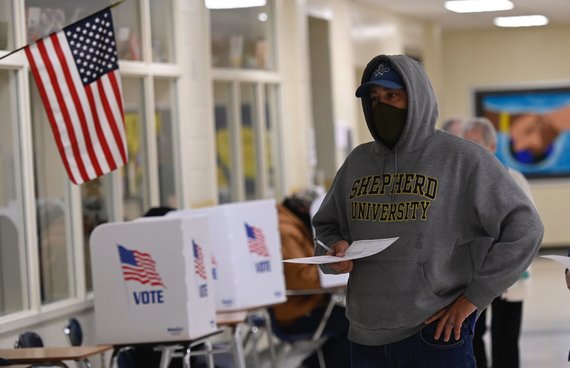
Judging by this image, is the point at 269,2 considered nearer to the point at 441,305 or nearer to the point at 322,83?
the point at 322,83

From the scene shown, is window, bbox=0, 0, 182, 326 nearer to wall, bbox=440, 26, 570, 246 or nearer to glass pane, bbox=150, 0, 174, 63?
glass pane, bbox=150, 0, 174, 63

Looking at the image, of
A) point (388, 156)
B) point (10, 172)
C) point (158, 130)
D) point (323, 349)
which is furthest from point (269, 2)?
point (388, 156)

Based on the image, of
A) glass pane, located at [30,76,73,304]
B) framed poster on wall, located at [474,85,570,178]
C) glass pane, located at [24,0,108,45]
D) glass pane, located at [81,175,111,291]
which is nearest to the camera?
glass pane, located at [24,0,108,45]

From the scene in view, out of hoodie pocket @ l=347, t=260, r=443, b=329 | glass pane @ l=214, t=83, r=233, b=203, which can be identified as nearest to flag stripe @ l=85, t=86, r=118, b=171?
hoodie pocket @ l=347, t=260, r=443, b=329

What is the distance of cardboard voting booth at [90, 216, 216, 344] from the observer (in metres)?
5.27

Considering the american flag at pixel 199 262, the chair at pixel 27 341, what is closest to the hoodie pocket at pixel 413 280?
the american flag at pixel 199 262

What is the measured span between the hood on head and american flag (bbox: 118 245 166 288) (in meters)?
2.08

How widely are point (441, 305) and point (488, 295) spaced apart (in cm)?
14

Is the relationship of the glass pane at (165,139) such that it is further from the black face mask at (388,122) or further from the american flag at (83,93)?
the black face mask at (388,122)

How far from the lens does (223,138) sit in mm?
9516

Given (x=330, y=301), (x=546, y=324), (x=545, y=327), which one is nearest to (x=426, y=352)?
(x=330, y=301)

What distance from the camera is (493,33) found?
18.0 m

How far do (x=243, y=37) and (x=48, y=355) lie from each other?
5518mm

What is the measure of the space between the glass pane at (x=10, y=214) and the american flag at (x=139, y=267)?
0.86 metres
